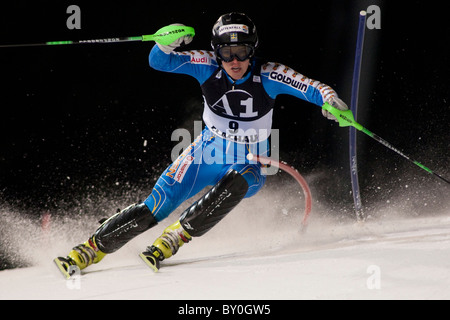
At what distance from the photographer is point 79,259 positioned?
148 inches

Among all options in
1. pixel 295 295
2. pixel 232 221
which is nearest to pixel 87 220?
pixel 232 221

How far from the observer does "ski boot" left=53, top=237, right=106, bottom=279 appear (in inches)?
144

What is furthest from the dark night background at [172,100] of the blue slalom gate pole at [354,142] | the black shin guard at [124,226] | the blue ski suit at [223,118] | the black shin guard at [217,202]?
the black shin guard at [217,202]

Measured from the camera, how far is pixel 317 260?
3359 mm

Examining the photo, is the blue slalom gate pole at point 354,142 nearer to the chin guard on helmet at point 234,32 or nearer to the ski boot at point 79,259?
the chin guard on helmet at point 234,32

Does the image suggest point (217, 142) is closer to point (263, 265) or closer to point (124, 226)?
point (124, 226)

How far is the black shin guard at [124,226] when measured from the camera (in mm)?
3713

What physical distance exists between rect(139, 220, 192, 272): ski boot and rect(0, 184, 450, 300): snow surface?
0.07 m

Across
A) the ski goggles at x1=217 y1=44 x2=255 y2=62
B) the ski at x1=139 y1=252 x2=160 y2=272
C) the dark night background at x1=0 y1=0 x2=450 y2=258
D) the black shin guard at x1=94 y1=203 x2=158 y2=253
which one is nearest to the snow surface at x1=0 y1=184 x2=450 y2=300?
the ski at x1=139 y1=252 x2=160 y2=272

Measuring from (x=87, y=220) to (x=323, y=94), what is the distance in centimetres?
262

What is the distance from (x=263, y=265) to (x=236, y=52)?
1.31 meters

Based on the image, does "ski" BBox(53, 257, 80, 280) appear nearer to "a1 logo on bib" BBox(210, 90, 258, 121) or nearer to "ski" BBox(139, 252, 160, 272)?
"ski" BBox(139, 252, 160, 272)

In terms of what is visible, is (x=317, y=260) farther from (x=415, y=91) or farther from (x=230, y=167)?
(x=415, y=91)

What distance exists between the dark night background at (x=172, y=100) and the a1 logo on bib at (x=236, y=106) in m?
1.42
